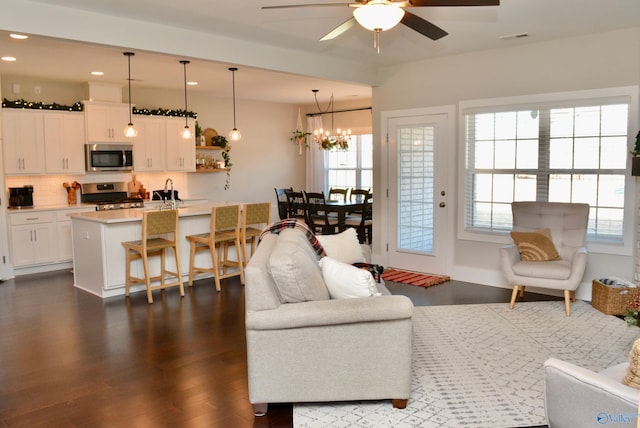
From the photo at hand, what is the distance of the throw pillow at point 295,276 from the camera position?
289 centimetres

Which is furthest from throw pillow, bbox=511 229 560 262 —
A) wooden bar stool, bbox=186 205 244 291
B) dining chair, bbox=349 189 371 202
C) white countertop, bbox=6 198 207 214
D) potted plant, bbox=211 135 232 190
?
potted plant, bbox=211 135 232 190

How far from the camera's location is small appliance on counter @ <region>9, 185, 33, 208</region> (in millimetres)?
7082

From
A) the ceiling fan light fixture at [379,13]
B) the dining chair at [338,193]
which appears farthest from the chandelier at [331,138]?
the ceiling fan light fixture at [379,13]

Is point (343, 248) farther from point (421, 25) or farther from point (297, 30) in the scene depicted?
point (297, 30)

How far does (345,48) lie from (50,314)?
4.21 metres

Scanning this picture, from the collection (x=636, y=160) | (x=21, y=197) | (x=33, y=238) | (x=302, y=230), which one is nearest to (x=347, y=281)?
(x=302, y=230)

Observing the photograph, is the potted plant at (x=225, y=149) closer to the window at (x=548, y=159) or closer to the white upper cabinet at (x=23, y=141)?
the white upper cabinet at (x=23, y=141)

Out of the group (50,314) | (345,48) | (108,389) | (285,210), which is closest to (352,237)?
(108,389)

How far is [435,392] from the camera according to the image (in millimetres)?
3223

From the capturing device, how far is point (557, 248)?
5.28 metres

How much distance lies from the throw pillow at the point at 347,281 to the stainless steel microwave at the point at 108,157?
5.87m

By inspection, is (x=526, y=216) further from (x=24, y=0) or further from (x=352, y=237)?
(x=24, y=0)

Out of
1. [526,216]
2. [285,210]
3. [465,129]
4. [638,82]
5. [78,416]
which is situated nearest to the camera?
[78,416]

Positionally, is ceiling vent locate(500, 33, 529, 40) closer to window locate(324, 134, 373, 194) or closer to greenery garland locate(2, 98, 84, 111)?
window locate(324, 134, 373, 194)
